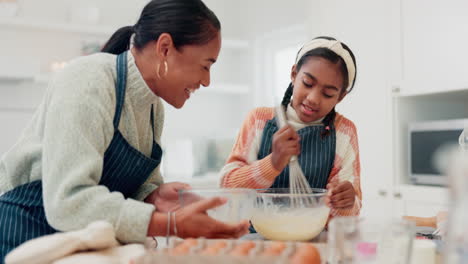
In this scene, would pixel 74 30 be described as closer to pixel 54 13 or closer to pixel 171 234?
pixel 54 13

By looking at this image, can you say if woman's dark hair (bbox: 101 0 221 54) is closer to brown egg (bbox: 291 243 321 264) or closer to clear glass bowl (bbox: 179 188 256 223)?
clear glass bowl (bbox: 179 188 256 223)

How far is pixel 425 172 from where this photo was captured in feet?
8.17

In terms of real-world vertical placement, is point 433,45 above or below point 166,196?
above

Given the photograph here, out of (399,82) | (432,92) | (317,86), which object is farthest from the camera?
(399,82)

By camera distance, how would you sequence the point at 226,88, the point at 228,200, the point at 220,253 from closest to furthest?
the point at 220,253
the point at 228,200
the point at 226,88

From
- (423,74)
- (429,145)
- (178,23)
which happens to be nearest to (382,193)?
(429,145)

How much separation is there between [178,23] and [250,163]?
21.3 inches

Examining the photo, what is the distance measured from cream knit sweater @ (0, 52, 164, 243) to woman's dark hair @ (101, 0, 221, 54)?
144 millimetres

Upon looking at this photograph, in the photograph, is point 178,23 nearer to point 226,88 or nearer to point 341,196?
point 341,196

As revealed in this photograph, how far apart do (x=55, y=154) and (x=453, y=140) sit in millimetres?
1948

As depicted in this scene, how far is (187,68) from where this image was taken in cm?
119

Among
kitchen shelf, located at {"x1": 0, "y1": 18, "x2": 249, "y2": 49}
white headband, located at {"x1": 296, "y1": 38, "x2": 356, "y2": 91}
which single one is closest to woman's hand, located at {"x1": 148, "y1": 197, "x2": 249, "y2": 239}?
white headband, located at {"x1": 296, "y1": 38, "x2": 356, "y2": 91}

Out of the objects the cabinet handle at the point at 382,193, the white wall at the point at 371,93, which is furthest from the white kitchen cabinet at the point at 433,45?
the cabinet handle at the point at 382,193

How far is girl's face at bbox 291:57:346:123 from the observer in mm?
1457
